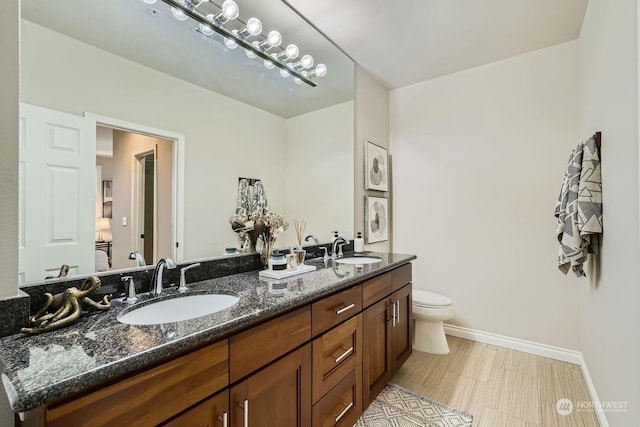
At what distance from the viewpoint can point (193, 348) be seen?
2.72 ft

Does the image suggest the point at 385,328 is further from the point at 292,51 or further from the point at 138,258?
the point at 292,51

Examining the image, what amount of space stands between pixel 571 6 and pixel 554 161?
1092 millimetres

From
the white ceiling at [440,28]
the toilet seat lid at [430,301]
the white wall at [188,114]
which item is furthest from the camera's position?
the toilet seat lid at [430,301]

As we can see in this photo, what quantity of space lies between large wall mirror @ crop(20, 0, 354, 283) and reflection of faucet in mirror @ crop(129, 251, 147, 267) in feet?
0.07

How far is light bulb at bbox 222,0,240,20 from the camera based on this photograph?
1667 millimetres

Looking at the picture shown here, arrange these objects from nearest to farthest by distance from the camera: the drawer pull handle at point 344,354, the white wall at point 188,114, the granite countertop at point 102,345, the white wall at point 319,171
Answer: the granite countertop at point 102,345 → the white wall at point 188,114 → the drawer pull handle at point 344,354 → the white wall at point 319,171

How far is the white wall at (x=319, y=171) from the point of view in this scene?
2.11 meters

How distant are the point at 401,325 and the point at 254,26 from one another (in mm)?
2247

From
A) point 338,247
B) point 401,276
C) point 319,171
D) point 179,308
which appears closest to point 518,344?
point 401,276

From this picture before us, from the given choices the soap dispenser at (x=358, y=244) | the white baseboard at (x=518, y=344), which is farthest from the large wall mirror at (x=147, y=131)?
the white baseboard at (x=518, y=344)

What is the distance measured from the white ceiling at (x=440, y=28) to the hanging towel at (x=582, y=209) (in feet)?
3.41

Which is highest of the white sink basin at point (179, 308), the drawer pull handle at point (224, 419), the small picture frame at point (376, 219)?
the small picture frame at point (376, 219)

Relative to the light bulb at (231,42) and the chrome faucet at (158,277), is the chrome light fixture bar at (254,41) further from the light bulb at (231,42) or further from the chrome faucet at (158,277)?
the chrome faucet at (158,277)

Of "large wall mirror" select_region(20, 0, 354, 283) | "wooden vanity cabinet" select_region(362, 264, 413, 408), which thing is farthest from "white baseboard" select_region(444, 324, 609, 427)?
"large wall mirror" select_region(20, 0, 354, 283)
